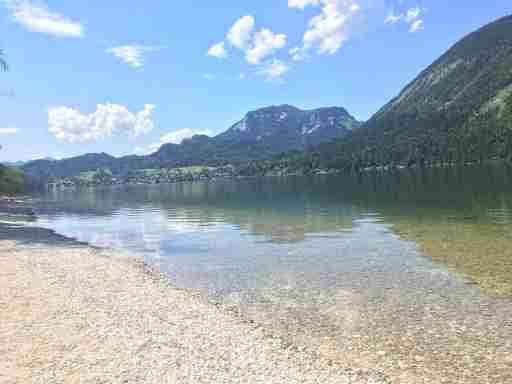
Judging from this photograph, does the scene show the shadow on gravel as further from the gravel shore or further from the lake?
the gravel shore

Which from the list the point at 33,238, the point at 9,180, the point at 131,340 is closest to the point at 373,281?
the point at 131,340

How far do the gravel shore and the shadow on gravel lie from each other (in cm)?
1846

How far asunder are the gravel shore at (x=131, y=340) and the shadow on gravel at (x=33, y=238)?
1846 centimetres

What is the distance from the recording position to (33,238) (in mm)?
50312

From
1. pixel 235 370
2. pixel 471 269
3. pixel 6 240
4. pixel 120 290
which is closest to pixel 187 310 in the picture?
pixel 120 290

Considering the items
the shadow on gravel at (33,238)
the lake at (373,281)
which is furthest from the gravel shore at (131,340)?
the shadow on gravel at (33,238)

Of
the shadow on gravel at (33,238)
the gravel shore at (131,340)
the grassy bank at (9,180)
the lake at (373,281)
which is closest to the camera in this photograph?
the gravel shore at (131,340)

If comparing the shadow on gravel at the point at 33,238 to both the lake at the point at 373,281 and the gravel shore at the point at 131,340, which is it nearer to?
the lake at the point at 373,281

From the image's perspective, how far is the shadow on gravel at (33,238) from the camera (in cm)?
4671

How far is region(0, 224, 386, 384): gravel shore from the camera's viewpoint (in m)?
14.1

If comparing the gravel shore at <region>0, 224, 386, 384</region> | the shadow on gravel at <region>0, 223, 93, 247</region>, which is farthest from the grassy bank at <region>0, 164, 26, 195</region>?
the gravel shore at <region>0, 224, 386, 384</region>

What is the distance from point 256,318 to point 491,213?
4418 centimetres

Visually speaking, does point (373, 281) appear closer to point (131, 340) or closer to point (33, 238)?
point (131, 340)

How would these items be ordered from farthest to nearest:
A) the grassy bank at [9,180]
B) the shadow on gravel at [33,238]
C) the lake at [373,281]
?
1. the grassy bank at [9,180]
2. the shadow on gravel at [33,238]
3. the lake at [373,281]
